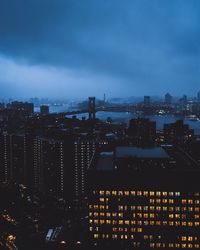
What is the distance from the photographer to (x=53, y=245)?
15.3 m

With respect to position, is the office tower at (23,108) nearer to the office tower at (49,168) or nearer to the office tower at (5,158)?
the office tower at (5,158)

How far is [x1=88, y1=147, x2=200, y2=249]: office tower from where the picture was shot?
15.7m

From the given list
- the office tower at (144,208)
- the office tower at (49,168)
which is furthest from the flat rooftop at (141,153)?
the office tower at (49,168)

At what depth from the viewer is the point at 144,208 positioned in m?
15.8

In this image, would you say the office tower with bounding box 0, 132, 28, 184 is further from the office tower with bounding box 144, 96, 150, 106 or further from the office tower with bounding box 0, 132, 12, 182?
the office tower with bounding box 144, 96, 150, 106

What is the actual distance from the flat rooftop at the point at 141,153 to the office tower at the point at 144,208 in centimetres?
202

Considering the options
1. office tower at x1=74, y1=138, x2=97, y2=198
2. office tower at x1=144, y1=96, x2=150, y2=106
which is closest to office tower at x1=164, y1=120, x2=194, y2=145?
office tower at x1=74, y1=138, x2=97, y2=198

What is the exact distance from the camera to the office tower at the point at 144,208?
1568 cm

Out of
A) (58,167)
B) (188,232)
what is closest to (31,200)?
(58,167)

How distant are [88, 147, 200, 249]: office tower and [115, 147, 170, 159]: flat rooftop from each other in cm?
202

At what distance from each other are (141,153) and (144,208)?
11.8ft

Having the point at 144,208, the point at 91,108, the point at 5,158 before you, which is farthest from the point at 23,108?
the point at 144,208

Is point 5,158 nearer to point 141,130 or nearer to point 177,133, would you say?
point 141,130

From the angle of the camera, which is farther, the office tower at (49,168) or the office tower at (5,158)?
the office tower at (5,158)
